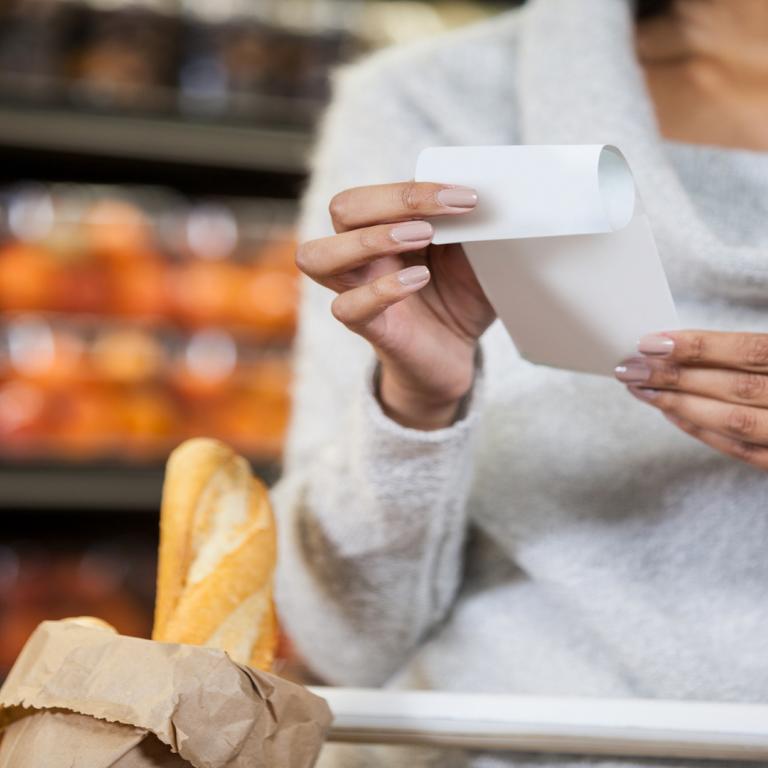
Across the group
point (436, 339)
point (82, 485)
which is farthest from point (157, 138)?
point (436, 339)

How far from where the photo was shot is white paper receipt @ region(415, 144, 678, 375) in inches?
21.9

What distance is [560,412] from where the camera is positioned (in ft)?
2.77

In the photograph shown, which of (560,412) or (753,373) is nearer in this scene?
(753,373)

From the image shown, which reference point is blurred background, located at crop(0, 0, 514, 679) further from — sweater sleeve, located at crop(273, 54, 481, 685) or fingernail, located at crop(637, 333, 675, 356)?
fingernail, located at crop(637, 333, 675, 356)

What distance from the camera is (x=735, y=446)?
2.10 feet

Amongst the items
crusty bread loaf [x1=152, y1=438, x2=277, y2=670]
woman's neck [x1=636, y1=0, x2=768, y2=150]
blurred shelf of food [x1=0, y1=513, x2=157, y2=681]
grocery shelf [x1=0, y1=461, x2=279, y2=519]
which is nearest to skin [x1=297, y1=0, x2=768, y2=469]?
crusty bread loaf [x1=152, y1=438, x2=277, y2=670]

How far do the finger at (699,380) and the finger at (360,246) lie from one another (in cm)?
16

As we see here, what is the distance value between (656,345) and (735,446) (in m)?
0.08

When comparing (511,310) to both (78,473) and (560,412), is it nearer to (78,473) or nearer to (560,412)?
(560,412)

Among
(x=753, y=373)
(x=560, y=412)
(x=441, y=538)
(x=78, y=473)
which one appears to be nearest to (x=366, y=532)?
(x=441, y=538)

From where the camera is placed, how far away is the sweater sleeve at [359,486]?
779mm

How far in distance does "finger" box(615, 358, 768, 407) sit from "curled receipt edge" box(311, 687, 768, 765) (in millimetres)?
165

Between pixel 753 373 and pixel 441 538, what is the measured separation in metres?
0.31

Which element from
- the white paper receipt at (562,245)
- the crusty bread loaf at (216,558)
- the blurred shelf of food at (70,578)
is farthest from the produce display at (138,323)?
the white paper receipt at (562,245)
